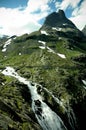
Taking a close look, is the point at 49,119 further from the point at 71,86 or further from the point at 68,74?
the point at 68,74

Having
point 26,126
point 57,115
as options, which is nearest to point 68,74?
point 57,115

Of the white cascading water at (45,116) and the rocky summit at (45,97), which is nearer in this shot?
the rocky summit at (45,97)

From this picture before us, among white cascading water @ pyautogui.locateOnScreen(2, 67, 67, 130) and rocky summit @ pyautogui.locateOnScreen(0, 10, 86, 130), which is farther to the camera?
white cascading water @ pyautogui.locateOnScreen(2, 67, 67, 130)

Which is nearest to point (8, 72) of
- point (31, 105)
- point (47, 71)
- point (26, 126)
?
point (47, 71)

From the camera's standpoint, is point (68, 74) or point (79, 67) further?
point (79, 67)

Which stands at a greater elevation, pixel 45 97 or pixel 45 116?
pixel 45 97

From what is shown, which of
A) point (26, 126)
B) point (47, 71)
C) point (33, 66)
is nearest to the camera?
point (26, 126)

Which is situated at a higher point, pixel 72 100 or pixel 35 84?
pixel 35 84

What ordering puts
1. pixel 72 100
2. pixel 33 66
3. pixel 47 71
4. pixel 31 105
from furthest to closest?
pixel 33 66
pixel 47 71
pixel 72 100
pixel 31 105

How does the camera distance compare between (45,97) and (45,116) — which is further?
(45,97)

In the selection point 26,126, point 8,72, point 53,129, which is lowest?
point 53,129

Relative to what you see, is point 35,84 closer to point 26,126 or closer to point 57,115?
point 57,115
